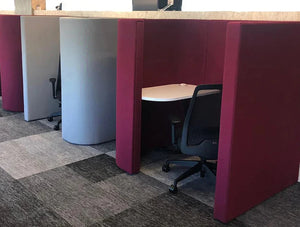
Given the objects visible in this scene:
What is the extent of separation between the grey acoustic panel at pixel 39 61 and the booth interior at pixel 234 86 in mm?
1607

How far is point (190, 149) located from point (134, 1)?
8.01 ft

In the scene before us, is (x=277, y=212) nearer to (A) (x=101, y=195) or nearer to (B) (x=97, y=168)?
(A) (x=101, y=195)

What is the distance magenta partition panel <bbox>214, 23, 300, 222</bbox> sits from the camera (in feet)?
7.13

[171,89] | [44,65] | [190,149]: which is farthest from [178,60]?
[44,65]

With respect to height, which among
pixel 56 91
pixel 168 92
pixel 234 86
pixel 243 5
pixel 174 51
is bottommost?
pixel 56 91

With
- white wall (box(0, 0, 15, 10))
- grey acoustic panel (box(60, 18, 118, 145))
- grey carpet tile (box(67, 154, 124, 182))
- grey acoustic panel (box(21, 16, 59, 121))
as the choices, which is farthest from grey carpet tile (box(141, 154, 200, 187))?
white wall (box(0, 0, 15, 10))

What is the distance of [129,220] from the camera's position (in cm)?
241

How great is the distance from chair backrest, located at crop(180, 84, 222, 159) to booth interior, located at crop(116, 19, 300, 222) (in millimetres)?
234

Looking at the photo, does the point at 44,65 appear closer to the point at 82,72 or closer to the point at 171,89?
the point at 82,72

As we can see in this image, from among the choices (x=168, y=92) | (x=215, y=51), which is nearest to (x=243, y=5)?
(x=215, y=51)

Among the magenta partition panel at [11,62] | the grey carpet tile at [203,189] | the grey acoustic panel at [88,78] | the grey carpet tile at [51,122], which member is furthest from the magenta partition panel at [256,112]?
the magenta partition panel at [11,62]

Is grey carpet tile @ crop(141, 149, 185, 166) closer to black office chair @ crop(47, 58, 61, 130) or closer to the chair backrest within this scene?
the chair backrest

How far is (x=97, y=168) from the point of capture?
10.5 ft

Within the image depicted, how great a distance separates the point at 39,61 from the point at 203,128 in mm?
2456
